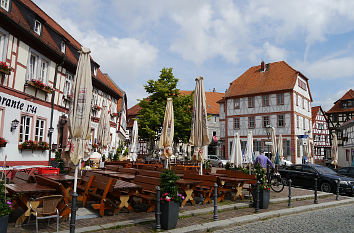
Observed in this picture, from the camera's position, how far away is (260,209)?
905cm

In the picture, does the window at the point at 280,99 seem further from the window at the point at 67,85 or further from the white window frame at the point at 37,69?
the white window frame at the point at 37,69

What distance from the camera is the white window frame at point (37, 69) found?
46.1 ft

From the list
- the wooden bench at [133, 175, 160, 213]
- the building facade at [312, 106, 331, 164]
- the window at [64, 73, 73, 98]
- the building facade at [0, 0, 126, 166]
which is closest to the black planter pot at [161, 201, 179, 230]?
the wooden bench at [133, 175, 160, 213]

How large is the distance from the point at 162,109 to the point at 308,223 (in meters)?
22.9

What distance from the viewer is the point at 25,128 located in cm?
1388

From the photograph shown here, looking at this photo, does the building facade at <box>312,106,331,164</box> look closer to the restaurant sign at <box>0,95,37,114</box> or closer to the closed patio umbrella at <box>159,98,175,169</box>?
the closed patio umbrella at <box>159,98,175,169</box>

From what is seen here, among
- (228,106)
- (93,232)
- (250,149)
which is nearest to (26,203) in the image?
(93,232)

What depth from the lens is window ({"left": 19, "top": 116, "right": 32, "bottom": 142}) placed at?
1361 cm

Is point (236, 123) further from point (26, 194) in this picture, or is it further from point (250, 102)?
point (26, 194)

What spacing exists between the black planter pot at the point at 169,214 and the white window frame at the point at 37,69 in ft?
35.7

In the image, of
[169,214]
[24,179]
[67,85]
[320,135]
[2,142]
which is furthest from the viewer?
[320,135]

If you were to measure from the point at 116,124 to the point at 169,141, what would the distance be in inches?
670

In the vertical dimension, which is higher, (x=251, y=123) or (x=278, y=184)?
(x=251, y=123)

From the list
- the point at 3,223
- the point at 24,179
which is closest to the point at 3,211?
the point at 3,223
